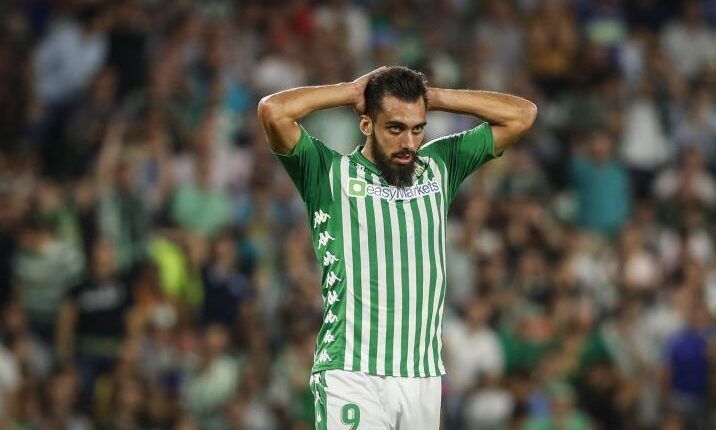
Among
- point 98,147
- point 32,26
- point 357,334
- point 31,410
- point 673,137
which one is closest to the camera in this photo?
point 357,334

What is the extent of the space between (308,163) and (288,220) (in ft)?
23.5

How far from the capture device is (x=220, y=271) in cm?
1291

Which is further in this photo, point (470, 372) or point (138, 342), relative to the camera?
point (470, 372)

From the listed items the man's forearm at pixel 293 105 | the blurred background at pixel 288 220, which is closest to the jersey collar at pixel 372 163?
the man's forearm at pixel 293 105

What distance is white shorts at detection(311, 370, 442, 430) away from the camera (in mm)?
6309

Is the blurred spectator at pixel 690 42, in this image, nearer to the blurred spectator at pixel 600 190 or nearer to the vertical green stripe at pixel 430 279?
the blurred spectator at pixel 600 190

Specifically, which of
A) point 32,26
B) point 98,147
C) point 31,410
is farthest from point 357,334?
point 32,26

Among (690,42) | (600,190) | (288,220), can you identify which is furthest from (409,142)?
(690,42)

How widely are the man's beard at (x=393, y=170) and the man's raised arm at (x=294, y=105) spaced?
0.24m

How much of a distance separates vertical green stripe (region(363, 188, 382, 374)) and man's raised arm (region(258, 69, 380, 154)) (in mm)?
490

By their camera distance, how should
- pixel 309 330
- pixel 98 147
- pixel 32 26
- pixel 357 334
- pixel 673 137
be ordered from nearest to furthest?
1. pixel 357 334
2. pixel 309 330
3. pixel 98 147
4. pixel 32 26
5. pixel 673 137

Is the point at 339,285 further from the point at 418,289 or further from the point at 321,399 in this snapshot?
the point at 321,399

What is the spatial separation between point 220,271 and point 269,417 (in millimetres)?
1444

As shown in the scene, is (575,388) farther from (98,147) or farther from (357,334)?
(357,334)
